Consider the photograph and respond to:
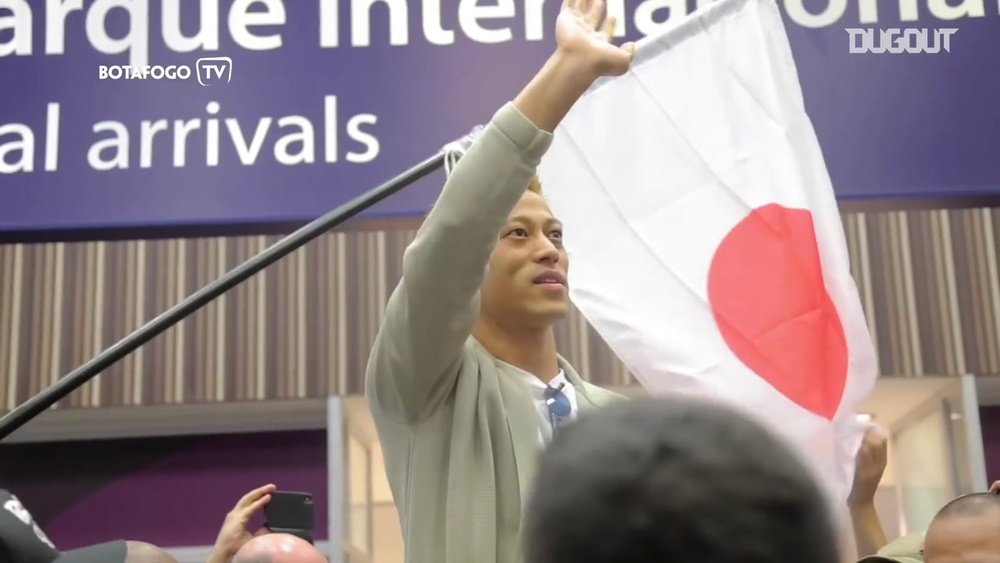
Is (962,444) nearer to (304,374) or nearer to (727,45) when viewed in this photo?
(304,374)

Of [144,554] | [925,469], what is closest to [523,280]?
[144,554]

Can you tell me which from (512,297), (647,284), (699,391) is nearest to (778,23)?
(647,284)

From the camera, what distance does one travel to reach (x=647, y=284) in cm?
221

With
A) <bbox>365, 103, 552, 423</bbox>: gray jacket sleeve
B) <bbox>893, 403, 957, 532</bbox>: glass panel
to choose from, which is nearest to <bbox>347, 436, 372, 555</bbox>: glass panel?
<bbox>893, 403, 957, 532</bbox>: glass panel

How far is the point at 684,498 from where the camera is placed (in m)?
0.54

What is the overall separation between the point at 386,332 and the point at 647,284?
824 millimetres

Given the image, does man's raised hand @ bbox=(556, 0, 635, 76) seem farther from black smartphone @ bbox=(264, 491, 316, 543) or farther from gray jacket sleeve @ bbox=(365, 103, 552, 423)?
black smartphone @ bbox=(264, 491, 316, 543)

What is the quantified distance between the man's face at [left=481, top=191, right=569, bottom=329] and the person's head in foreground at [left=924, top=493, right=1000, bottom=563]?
0.64 meters

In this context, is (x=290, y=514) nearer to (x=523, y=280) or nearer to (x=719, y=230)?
(x=719, y=230)

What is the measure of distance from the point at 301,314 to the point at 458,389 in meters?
3.17

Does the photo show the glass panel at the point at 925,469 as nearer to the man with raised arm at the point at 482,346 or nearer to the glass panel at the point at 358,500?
the glass panel at the point at 358,500

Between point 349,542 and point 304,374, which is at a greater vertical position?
point 304,374

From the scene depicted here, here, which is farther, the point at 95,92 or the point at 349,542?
the point at 349,542

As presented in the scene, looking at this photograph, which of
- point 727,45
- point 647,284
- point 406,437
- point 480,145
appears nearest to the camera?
point 480,145
